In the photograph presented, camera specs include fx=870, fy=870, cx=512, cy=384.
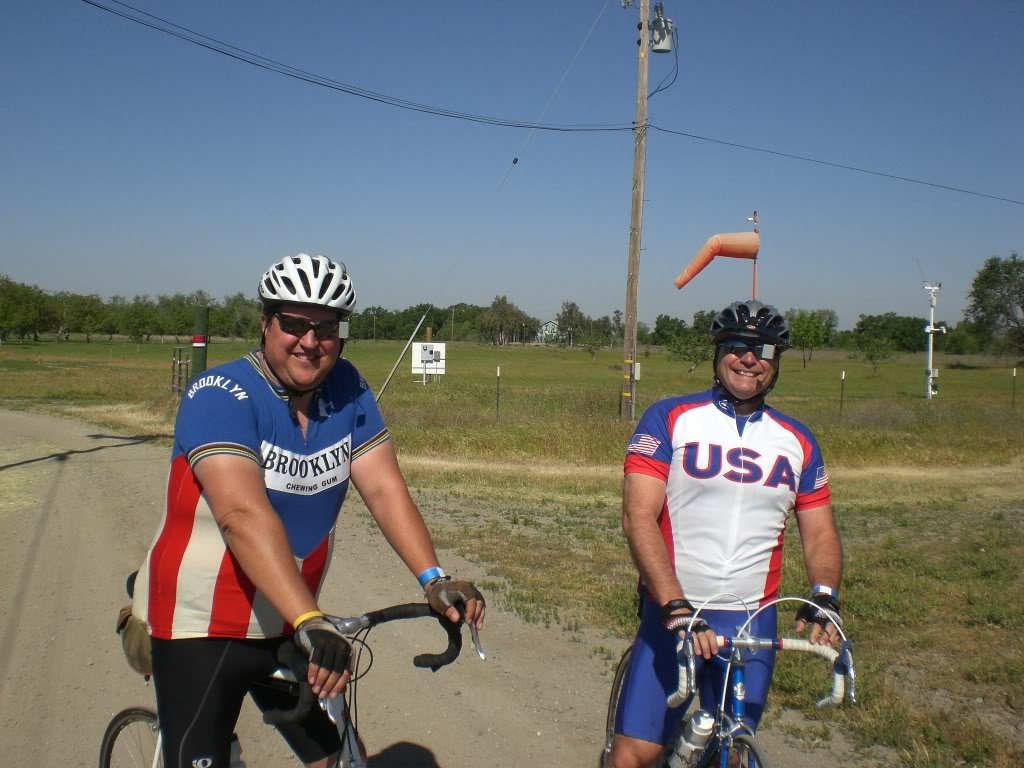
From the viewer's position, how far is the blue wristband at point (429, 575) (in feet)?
8.70

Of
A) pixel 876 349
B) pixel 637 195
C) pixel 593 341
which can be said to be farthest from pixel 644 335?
pixel 637 195

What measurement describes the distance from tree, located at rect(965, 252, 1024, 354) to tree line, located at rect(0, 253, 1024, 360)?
9 cm

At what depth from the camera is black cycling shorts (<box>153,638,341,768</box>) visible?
95.5 inches

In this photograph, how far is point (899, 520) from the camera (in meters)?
11.0

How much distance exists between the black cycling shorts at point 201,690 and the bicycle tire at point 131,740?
813 mm

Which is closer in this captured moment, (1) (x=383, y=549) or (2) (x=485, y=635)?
(2) (x=485, y=635)

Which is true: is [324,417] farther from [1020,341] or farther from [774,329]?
[1020,341]

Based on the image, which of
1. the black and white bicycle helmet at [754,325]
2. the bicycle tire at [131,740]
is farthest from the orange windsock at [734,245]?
the bicycle tire at [131,740]

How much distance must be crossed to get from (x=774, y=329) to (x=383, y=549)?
232 inches

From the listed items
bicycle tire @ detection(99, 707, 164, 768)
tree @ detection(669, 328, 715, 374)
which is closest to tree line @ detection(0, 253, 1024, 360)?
tree @ detection(669, 328, 715, 374)

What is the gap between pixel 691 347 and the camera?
6003 cm

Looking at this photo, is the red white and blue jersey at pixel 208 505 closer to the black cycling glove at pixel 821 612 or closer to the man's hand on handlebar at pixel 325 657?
the man's hand on handlebar at pixel 325 657

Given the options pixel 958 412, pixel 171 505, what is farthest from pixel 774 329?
pixel 958 412

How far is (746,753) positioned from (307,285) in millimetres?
1983
